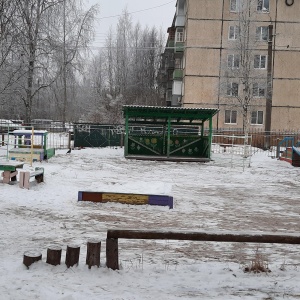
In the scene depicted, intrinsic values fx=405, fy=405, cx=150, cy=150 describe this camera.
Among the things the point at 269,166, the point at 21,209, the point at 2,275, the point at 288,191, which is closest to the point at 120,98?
the point at 269,166

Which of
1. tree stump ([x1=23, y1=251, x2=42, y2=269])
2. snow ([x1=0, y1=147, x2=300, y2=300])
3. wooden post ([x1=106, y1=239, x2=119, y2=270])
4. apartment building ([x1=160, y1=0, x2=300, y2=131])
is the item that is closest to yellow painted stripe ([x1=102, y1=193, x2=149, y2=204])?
snow ([x1=0, y1=147, x2=300, y2=300])

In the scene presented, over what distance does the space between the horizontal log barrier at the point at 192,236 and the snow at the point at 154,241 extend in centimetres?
28

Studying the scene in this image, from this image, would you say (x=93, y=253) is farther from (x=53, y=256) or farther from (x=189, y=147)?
(x=189, y=147)

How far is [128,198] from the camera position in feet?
30.6

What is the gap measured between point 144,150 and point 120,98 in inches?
918

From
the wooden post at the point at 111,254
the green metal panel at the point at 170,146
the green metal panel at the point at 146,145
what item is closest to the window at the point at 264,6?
the green metal panel at the point at 170,146

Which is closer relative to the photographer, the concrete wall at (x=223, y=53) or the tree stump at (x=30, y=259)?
the tree stump at (x=30, y=259)

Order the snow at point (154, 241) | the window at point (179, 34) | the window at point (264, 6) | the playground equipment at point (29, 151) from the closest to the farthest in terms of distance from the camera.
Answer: the snow at point (154, 241)
the playground equipment at point (29, 151)
the window at point (264, 6)
the window at point (179, 34)

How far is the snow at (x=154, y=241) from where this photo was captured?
4200 mm

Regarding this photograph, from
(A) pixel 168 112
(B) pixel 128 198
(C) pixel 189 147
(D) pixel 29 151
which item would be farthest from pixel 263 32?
(B) pixel 128 198

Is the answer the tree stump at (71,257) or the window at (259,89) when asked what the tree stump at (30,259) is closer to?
the tree stump at (71,257)

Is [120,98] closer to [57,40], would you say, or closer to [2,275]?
[57,40]

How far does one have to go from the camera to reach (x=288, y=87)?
129 feet

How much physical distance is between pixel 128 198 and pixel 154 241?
3.08 meters
